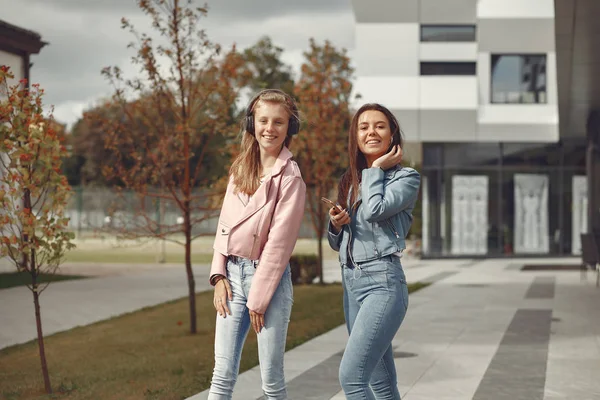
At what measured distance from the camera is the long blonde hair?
453 centimetres

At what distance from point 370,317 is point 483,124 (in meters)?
28.6

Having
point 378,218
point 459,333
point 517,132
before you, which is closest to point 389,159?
point 378,218

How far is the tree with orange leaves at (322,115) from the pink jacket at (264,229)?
47.1 feet

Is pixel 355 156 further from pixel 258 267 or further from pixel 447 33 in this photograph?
pixel 447 33

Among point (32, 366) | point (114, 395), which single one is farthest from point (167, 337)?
point (114, 395)

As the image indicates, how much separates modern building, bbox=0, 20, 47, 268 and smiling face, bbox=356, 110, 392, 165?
1970 centimetres

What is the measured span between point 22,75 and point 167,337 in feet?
47.9

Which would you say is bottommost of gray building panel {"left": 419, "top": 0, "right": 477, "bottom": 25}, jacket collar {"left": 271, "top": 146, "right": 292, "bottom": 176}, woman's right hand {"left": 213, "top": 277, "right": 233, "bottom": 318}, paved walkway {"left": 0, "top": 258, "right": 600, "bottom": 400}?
paved walkway {"left": 0, "top": 258, "right": 600, "bottom": 400}

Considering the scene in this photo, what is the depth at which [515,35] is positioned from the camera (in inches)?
1275

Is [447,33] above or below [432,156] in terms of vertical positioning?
above

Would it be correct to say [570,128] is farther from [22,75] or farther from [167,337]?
[167,337]

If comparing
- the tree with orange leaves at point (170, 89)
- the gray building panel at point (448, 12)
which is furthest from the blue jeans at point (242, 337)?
Result: the gray building panel at point (448, 12)

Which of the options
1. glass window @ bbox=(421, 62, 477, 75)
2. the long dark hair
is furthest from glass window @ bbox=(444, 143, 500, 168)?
the long dark hair

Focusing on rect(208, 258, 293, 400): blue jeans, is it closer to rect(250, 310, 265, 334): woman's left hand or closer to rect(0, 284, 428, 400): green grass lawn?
rect(250, 310, 265, 334): woman's left hand
